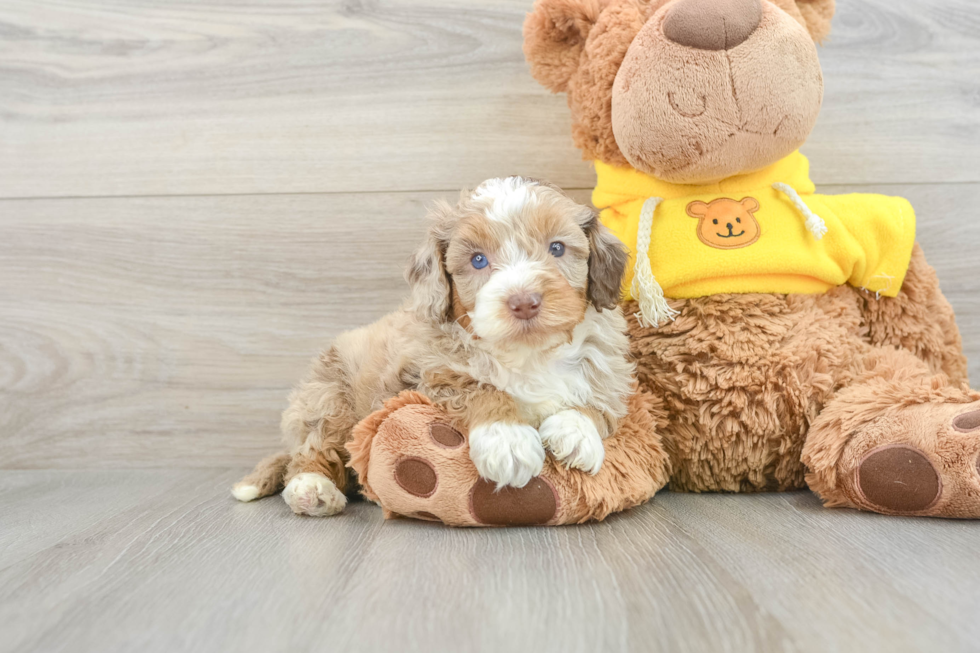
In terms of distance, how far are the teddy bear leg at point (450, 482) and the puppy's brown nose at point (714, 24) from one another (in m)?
0.82

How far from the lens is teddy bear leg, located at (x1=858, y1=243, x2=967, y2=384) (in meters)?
1.59

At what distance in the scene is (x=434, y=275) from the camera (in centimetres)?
139

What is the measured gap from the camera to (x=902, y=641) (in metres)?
0.82

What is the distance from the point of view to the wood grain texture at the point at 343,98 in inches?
75.7

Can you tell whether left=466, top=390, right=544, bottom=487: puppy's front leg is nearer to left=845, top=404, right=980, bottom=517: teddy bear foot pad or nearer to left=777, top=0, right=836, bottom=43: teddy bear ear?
left=845, top=404, right=980, bottom=517: teddy bear foot pad

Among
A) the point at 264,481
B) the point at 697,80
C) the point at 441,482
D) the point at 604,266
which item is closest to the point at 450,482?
the point at 441,482

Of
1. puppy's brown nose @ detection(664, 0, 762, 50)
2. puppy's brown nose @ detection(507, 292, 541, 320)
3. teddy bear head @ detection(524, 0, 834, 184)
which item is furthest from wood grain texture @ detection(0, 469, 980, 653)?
puppy's brown nose @ detection(664, 0, 762, 50)

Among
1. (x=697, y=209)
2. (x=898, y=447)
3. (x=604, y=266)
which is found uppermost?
(x=697, y=209)

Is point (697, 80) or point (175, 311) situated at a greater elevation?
Answer: point (697, 80)

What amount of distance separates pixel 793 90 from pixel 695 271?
15.7 inches

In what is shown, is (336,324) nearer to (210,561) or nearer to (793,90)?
(210,561)

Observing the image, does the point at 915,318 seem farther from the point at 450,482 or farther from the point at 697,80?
the point at 450,482

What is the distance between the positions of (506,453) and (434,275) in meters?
0.39

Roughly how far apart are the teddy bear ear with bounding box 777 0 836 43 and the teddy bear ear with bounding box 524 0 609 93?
0.47m
